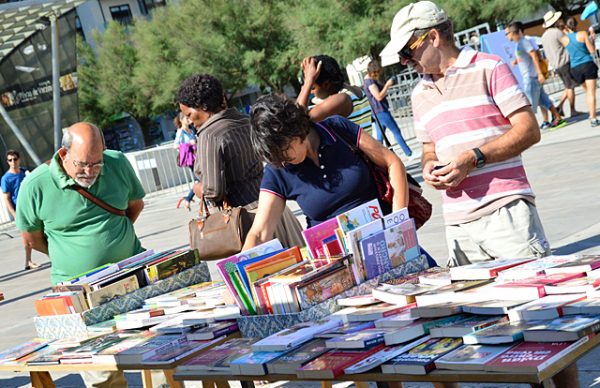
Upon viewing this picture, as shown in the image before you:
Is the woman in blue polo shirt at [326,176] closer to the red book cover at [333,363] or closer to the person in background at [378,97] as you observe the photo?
the red book cover at [333,363]

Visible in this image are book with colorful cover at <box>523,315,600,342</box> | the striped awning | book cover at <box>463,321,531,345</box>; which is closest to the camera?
book with colorful cover at <box>523,315,600,342</box>

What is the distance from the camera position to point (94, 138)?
5043 millimetres

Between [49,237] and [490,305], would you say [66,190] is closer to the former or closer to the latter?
[49,237]

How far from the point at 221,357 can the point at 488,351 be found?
118cm

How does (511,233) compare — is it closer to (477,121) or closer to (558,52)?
(477,121)

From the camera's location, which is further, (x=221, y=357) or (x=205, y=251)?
(x=205, y=251)

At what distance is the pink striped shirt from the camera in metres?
3.96

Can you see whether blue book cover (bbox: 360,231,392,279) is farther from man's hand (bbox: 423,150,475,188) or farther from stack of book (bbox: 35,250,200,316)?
stack of book (bbox: 35,250,200,316)

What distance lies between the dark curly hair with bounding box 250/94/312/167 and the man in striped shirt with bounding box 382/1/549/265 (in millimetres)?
538

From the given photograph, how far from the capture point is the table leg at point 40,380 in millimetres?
4719

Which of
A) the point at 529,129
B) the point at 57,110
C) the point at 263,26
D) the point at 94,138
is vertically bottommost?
the point at 529,129

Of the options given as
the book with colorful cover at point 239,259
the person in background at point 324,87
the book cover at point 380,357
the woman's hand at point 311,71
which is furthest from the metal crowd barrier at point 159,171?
the book cover at point 380,357

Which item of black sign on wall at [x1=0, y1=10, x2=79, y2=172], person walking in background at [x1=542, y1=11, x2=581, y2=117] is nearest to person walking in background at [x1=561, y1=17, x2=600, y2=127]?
person walking in background at [x1=542, y1=11, x2=581, y2=117]

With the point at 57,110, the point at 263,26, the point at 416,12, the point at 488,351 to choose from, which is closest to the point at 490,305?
the point at 488,351
